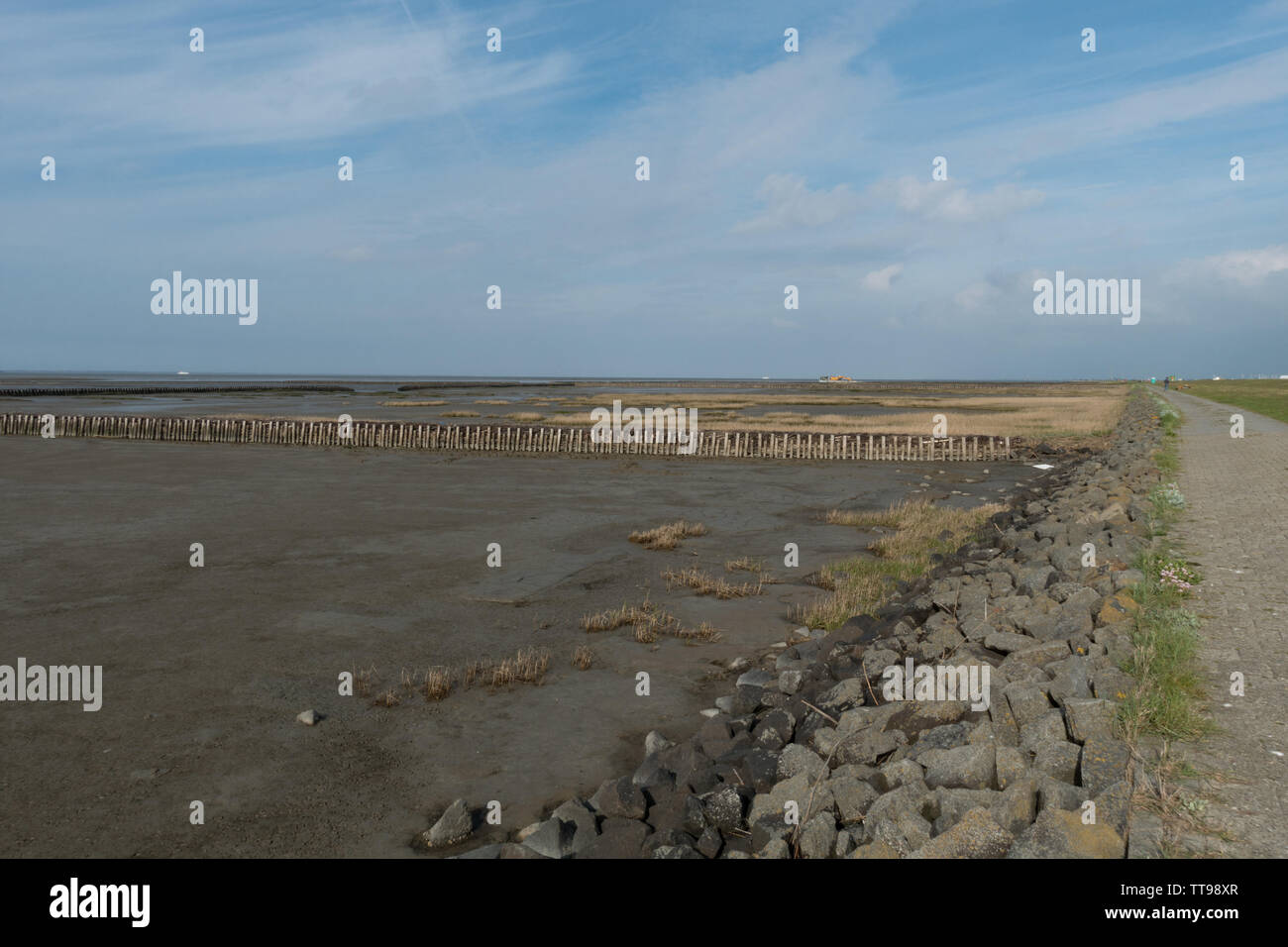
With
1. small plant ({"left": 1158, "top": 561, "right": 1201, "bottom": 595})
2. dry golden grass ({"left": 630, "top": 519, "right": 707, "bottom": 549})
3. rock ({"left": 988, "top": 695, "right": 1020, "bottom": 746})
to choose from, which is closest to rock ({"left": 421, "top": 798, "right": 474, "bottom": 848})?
rock ({"left": 988, "top": 695, "right": 1020, "bottom": 746})

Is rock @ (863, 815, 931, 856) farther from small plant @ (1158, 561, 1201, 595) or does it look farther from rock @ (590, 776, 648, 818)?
small plant @ (1158, 561, 1201, 595)

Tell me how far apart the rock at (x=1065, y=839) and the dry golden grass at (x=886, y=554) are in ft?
20.1

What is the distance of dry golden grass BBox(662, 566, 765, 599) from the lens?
11.1 metres

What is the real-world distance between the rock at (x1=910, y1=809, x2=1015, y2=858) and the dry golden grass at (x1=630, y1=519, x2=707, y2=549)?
10.3 meters

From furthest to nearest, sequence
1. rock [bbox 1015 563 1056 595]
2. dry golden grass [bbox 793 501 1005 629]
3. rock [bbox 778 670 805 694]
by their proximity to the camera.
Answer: dry golden grass [bbox 793 501 1005 629]
rock [bbox 1015 563 1056 595]
rock [bbox 778 670 805 694]

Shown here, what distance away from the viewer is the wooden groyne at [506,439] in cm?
3033

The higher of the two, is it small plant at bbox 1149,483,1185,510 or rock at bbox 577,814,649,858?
small plant at bbox 1149,483,1185,510

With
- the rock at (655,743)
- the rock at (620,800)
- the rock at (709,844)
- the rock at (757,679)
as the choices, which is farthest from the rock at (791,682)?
the rock at (709,844)

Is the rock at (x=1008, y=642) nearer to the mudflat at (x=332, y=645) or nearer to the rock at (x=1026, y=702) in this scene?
the rock at (x=1026, y=702)

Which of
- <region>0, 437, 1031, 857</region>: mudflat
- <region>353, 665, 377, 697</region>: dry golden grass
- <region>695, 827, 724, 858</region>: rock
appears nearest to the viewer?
<region>695, 827, 724, 858</region>: rock

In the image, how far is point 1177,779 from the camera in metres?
3.92

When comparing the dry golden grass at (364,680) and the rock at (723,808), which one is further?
the dry golden grass at (364,680)
